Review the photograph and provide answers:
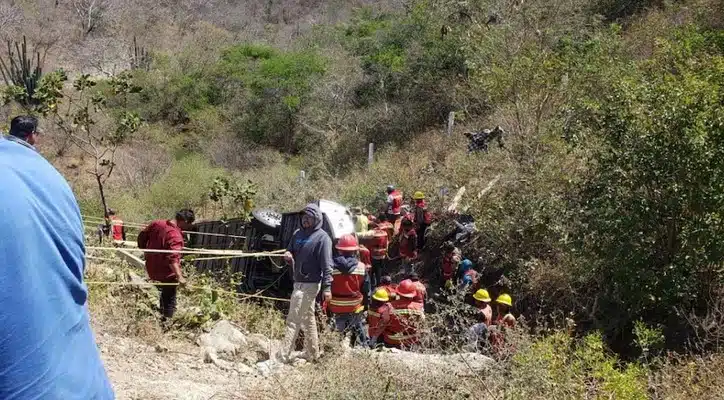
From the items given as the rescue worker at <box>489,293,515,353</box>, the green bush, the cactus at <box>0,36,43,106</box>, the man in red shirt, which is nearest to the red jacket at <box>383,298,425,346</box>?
the rescue worker at <box>489,293,515,353</box>

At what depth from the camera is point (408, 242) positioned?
433 inches

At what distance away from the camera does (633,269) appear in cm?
692

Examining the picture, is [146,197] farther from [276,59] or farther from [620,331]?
[620,331]

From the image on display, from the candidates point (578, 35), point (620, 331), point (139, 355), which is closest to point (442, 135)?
point (578, 35)

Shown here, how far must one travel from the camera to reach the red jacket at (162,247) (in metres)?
6.51

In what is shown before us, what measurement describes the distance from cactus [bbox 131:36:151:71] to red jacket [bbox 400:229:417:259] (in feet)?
97.8

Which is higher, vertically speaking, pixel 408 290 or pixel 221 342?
pixel 408 290

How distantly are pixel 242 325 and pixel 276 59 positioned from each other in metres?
26.5

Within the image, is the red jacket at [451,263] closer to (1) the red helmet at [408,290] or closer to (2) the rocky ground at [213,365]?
(1) the red helmet at [408,290]

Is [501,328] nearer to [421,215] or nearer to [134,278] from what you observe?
[134,278]

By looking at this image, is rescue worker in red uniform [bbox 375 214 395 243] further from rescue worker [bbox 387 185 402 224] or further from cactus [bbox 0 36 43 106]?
cactus [bbox 0 36 43 106]

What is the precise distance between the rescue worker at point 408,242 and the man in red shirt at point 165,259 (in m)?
4.99

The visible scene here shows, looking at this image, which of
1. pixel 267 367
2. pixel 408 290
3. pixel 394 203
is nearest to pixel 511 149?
pixel 394 203

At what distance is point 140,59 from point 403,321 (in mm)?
36104
